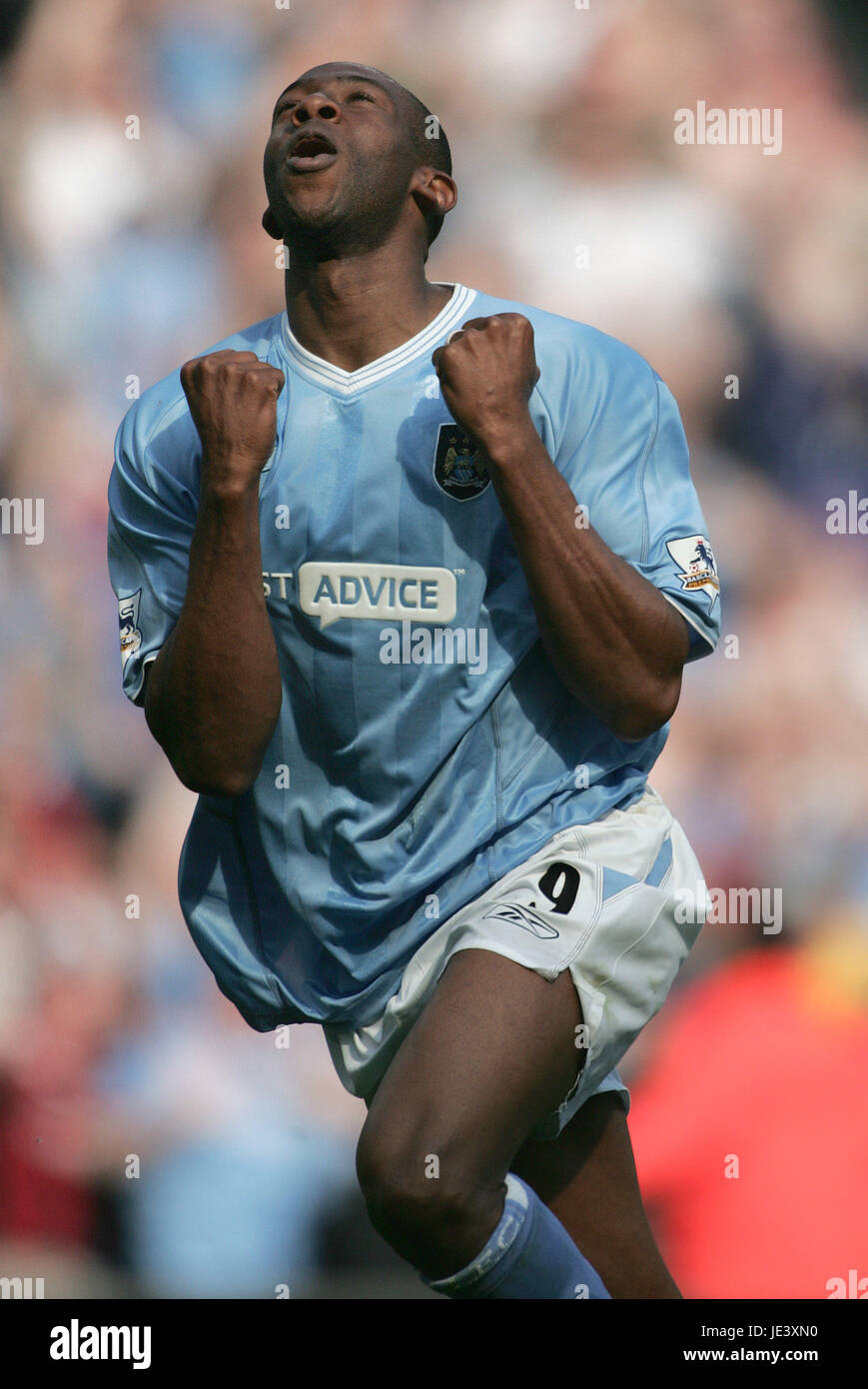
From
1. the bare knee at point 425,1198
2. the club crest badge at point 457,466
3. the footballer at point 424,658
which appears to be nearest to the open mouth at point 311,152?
the footballer at point 424,658

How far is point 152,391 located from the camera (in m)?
2.77

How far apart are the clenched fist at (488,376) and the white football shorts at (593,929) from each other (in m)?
0.59

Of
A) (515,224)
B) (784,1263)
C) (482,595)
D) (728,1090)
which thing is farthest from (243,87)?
(784,1263)

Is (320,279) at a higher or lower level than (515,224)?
lower

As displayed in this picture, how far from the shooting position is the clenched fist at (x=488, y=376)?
2359 millimetres

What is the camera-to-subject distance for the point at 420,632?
8.32ft

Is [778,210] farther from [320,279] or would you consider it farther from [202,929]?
[202,929]

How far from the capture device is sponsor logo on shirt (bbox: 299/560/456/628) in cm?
253

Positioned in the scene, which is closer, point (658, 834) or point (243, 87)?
point (658, 834)

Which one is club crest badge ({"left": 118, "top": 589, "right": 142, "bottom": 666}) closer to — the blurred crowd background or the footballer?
the footballer

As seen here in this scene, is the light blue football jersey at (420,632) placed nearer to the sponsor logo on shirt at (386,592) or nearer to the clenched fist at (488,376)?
the sponsor logo on shirt at (386,592)

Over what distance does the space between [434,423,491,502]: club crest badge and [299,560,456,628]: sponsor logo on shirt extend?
119 millimetres

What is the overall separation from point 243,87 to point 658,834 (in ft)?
7.19

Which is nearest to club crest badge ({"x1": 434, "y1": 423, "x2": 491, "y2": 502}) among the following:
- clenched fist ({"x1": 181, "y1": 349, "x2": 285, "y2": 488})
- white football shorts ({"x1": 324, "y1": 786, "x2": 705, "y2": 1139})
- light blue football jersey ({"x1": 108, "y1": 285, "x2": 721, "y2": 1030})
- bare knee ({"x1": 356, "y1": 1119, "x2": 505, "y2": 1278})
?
light blue football jersey ({"x1": 108, "y1": 285, "x2": 721, "y2": 1030})
